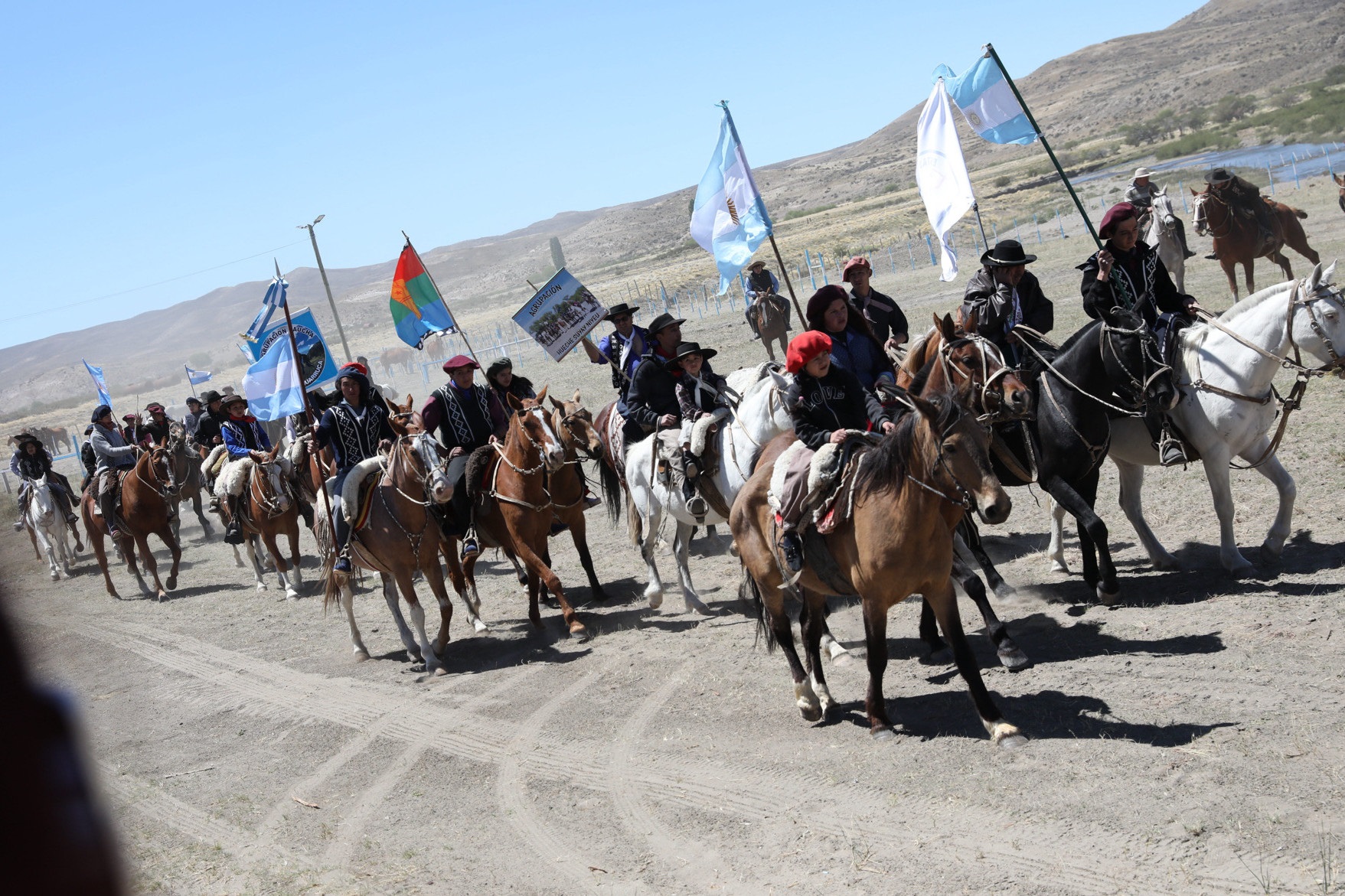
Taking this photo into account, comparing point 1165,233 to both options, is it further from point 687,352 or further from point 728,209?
point 687,352

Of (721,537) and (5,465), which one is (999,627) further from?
(5,465)

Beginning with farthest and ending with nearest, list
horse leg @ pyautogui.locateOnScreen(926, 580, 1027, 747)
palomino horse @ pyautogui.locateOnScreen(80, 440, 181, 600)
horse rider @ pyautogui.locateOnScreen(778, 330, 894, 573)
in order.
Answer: palomino horse @ pyautogui.locateOnScreen(80, 440, 181, 600), horse rider @ pyautogui.locateOnScreen(778, 330, 894, 573), horse leg @ pyautogui.locateOnScreen(926, 580, 1027, 747)

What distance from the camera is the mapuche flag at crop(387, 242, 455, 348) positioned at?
14.5 m

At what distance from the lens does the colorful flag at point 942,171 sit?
430 inches

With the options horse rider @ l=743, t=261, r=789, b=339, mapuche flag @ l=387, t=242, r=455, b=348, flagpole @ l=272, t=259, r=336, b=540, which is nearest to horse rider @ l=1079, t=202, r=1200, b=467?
flagpole @ l=272, t=259, r=336, b=540

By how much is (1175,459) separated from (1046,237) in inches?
1383

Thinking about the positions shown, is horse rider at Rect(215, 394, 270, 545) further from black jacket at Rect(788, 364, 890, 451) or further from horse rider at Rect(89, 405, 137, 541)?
black jacket at Rect(788, 364, 890, 451)

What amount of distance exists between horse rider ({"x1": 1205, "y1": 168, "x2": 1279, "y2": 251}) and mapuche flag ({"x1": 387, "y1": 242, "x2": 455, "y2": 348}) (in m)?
14.5

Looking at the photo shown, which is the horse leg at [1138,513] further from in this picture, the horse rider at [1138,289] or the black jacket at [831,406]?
the black jacket at [831,406]

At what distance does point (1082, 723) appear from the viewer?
6.57 meters

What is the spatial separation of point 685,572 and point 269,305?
5.72 meters

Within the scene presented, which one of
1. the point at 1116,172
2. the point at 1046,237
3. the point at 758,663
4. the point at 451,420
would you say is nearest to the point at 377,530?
the point at 451,420

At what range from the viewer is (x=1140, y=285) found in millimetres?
8977

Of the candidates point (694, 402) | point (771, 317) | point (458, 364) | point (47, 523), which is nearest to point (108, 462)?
point (47, 523)
